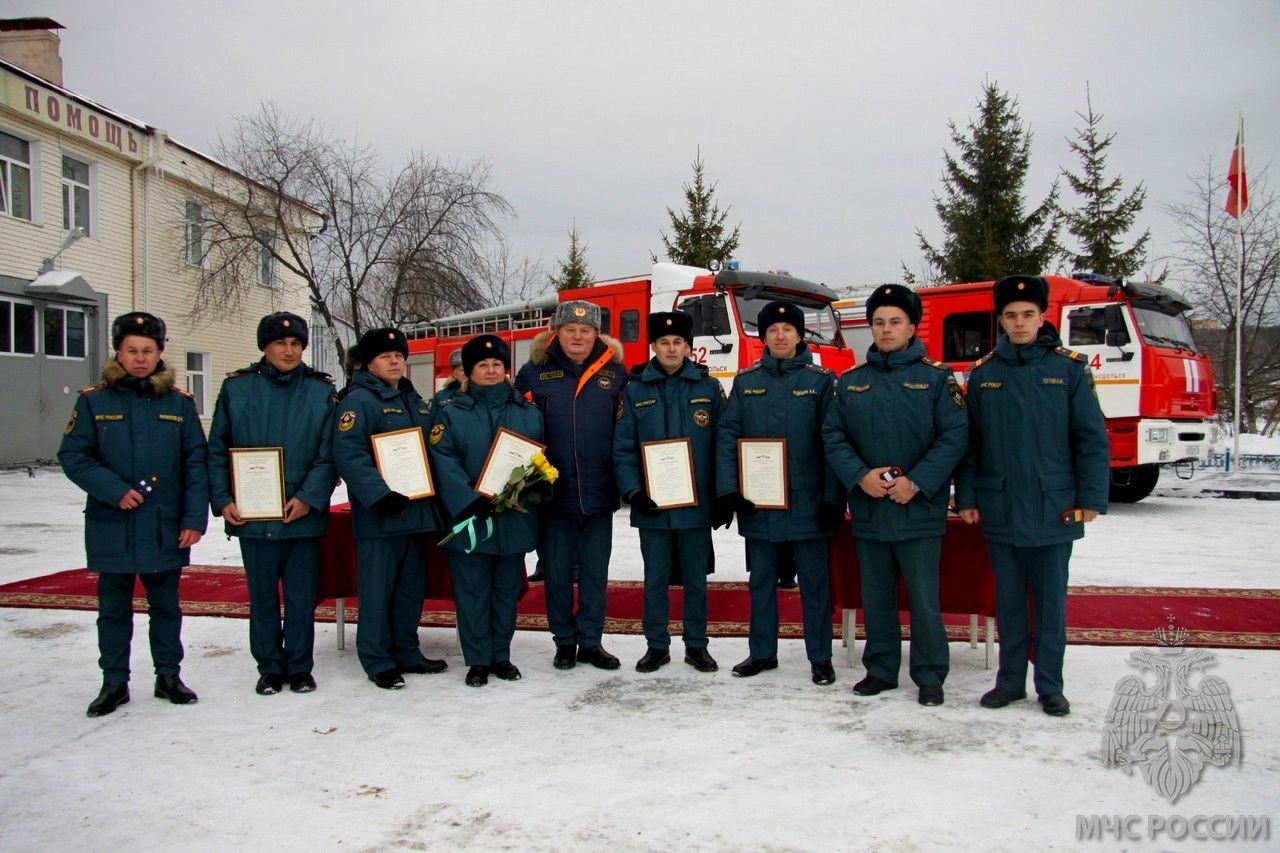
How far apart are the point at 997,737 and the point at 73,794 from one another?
3778mm

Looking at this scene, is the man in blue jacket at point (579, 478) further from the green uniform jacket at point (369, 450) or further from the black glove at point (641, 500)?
the green uniform jacket at point (369, 450)

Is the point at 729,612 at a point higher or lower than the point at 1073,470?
lower

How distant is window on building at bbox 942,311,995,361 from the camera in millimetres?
11820

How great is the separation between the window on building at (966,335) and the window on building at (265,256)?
15543 millimetres

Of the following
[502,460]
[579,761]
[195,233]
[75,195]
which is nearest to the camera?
[579,761]

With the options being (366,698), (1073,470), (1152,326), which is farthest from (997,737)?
(1152,326)

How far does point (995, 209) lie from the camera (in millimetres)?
22500

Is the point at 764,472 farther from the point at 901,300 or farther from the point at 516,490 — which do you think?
the point at 516,490

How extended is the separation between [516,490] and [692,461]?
3.22 ft

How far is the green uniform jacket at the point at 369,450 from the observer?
4.58m

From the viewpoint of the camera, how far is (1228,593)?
21.6ft

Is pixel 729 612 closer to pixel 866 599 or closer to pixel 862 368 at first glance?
pixel 866 599

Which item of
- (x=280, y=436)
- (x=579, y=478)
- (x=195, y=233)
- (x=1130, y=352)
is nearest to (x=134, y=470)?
(x=280, y=436)

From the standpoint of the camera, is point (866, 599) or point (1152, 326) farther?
point (1152, 326)
